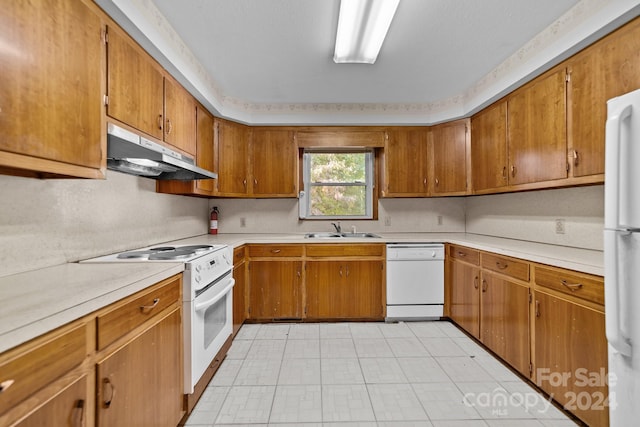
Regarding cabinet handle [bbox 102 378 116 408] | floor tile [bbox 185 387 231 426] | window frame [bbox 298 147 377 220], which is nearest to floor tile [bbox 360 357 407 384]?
floor tile [bbox 185 387 231 426]

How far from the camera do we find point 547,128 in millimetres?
2055

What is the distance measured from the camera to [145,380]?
1206 mm

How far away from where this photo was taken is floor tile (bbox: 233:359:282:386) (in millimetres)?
1957

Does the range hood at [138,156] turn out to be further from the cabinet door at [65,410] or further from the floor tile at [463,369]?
the floor tile at [463,369]

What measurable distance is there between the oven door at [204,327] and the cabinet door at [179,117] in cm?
109

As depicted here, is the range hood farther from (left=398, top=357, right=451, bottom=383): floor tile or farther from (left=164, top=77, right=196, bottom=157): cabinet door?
(left=398, top=357, right=451, bottom=383): floor tile

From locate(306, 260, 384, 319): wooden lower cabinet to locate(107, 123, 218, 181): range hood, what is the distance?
1.48m

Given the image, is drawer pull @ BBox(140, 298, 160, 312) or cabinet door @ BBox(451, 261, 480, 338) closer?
drawer pull @ BBox(140, 298, 160, 312)

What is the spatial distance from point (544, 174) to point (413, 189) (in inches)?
52.8

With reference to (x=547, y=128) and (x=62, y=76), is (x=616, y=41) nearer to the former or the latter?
(x=547, y=128)

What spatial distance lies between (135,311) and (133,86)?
4.13 feet

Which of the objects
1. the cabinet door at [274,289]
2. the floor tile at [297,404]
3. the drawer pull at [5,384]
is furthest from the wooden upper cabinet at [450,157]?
the drawer pull at [5,384]

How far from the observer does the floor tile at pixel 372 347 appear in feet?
7.61

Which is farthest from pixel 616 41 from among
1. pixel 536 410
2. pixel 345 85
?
pixel 536 410
